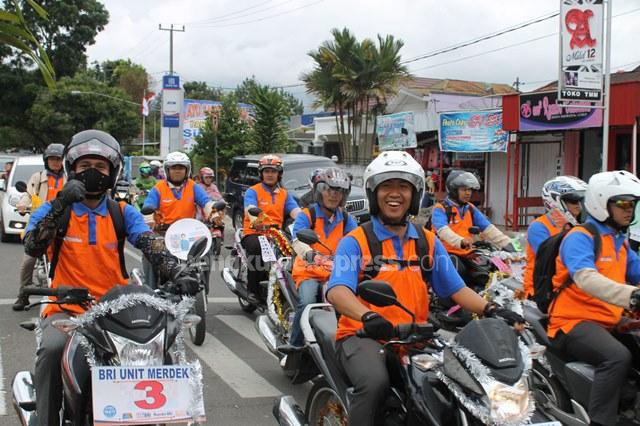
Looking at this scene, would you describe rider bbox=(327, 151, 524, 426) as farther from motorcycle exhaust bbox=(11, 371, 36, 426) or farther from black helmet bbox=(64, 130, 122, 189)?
motorcycle exhaust bbox=(11, 371, 36, 426)

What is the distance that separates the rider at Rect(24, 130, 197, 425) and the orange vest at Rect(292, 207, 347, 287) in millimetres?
2130

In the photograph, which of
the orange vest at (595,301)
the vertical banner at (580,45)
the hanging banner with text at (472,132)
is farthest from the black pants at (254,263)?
the hanging banner with text at (472,132)

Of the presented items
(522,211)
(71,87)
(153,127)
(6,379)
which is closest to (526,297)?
(6,379)

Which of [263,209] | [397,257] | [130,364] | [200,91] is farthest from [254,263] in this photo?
[200,91]

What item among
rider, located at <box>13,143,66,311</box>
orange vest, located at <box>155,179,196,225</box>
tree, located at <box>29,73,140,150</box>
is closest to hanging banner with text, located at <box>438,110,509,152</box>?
orange vest, located at <box>155,179,196,225</box>

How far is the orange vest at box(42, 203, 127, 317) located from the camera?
420cm

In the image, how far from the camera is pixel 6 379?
6117 millimetres

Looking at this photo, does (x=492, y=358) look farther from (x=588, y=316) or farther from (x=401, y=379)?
(x=588, y=316)

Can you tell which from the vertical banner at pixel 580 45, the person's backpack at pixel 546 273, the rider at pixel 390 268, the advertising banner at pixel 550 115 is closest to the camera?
the rider at pixel 390 268

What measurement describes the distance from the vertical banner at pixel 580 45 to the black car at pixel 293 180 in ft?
14.5

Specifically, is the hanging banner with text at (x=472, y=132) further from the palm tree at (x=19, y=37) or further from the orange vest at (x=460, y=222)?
the palm tree at (x=19, y=37)

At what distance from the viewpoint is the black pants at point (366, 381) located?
11.2ft

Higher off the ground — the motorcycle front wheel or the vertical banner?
the vertical banner

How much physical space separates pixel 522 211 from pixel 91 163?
58.1 feet
